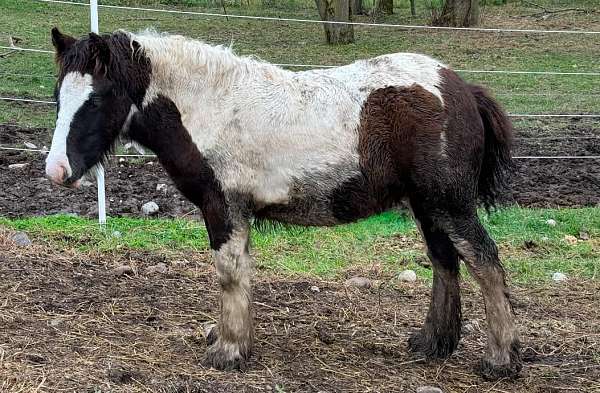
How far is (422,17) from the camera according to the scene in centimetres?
2150

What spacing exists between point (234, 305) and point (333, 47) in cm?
1193

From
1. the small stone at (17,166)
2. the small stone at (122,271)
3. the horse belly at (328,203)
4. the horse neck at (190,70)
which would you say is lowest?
the small stone at (122,271)

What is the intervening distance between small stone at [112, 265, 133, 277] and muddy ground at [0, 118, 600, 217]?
144cm

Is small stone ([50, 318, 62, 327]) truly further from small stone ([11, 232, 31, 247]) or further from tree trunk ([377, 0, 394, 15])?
tree trunk ([377, 0, 394, 15])

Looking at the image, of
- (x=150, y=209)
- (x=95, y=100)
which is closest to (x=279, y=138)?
(x=95, y=100)

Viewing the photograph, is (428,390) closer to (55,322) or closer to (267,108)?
(267,108)

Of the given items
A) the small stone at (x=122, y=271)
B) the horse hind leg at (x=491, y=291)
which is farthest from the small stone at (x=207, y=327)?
the horse hind leg at (x=491, y=291)

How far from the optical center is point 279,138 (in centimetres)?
428

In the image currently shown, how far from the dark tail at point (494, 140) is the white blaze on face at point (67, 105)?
83.9 inches

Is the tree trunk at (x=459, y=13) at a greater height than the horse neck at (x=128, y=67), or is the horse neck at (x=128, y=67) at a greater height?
the horse neck at (x=128, y=67)

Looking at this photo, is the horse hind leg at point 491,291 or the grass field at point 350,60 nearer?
the horse hind leg at point 491,291

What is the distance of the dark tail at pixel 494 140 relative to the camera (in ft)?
14.8

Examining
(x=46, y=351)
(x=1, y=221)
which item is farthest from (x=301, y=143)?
(x=1, y=221)

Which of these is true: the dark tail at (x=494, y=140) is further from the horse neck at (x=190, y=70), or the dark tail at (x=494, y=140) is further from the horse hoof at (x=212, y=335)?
the horse hoof at (x=212, y=335)
